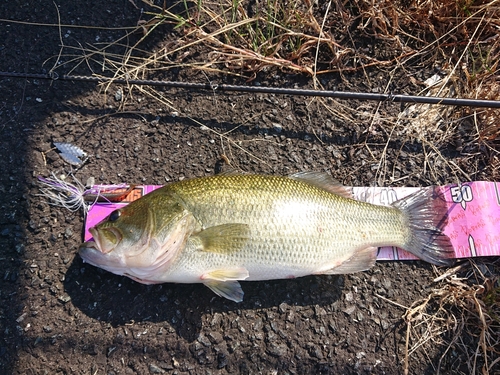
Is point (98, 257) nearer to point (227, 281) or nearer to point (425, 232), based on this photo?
point (227, 281)

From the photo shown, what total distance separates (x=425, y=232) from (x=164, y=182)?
210 cm

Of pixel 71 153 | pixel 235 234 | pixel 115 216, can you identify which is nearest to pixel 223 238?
pixel 235 234

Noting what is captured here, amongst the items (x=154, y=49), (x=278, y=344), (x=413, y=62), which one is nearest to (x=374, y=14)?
(x=413, y=62)

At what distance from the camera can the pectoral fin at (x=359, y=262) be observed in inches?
99.0

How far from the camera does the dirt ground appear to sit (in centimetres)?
253

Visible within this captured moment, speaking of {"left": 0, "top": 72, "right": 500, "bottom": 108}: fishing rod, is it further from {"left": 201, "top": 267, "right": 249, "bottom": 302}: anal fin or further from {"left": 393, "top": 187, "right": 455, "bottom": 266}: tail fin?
{"left": 201, "top": 267, "right": 249, "bottom": 302}: anal fin

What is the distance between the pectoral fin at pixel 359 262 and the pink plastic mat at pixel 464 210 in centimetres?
29

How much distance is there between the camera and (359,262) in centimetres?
254

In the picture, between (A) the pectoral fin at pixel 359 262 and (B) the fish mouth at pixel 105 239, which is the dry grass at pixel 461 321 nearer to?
(A) the pectoral fin at pixel 359 262

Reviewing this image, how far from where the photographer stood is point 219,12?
3227 mm

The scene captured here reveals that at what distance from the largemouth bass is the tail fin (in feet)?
0.82

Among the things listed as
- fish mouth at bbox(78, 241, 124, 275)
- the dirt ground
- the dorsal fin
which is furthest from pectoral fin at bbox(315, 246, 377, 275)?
fish mouth at bbox(78, 241, 124, 275)

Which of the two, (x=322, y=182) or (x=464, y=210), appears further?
(x=464, y=210)

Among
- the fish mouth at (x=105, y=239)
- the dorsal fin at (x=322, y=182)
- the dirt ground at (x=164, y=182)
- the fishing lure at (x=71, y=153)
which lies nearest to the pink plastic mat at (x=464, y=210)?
the dirt ground at (x=164, y=182)
